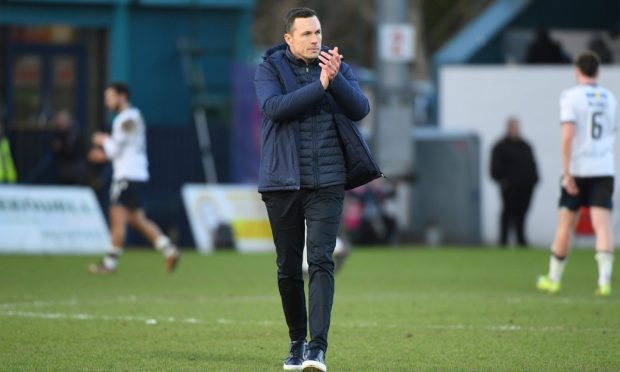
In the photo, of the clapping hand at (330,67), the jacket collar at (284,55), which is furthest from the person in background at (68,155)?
the clapping hand at (330,67)

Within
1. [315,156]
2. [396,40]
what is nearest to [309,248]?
[315,156]

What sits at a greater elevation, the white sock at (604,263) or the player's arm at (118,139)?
the player's arm at (118,139)

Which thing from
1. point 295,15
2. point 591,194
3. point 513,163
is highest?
point 295,15

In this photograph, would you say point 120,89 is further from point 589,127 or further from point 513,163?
point 513,163

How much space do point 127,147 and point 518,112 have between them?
11.4 m

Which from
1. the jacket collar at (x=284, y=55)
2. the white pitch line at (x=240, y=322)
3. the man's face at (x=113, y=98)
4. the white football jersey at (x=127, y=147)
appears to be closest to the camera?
the jacket collar at (x=284, y=55)

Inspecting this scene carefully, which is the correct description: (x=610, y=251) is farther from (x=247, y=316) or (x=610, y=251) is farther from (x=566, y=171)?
(x=247, y=316)

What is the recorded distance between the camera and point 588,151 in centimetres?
1434

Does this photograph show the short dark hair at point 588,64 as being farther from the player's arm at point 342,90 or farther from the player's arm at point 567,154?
the player's arm at point 342,90

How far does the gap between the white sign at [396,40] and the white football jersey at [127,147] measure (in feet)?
29.3

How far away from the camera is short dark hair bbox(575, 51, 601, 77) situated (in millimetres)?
14367

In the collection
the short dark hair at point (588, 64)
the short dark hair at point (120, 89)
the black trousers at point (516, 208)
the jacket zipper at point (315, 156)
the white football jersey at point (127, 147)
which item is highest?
the short dark hair at point (588, 64)

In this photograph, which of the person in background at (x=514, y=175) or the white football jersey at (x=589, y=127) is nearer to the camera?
the white football jersey at (x=589, y=127)

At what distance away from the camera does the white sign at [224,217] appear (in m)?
24.4
